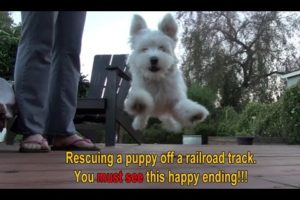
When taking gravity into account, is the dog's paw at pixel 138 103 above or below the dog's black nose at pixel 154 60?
below

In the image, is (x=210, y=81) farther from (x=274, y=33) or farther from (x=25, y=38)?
(x=25, y=38)

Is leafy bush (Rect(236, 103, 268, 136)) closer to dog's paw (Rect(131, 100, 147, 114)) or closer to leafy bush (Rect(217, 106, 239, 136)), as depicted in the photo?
leafy bush (Rect(217, 106, 239, 136))

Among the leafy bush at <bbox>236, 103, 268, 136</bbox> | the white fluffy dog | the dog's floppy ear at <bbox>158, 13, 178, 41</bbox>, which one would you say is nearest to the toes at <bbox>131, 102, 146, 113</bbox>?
the white fluffy dog

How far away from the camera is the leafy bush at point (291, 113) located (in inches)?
303

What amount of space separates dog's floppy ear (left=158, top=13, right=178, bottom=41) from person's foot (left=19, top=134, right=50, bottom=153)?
121 centimetres

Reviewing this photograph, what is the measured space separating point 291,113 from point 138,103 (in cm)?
595

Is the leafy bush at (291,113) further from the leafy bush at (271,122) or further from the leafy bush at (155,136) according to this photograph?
the leafy bush at (155,136)

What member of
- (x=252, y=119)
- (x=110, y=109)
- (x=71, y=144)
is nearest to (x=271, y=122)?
(x=252, y=119)

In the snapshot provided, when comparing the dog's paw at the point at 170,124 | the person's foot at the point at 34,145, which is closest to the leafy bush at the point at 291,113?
the dog's paw at the point at 170,124

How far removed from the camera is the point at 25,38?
258cm

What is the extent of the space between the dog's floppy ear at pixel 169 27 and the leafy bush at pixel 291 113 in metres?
4.96

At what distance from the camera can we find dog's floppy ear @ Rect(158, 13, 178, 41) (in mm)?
3119

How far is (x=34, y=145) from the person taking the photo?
8.16ft
